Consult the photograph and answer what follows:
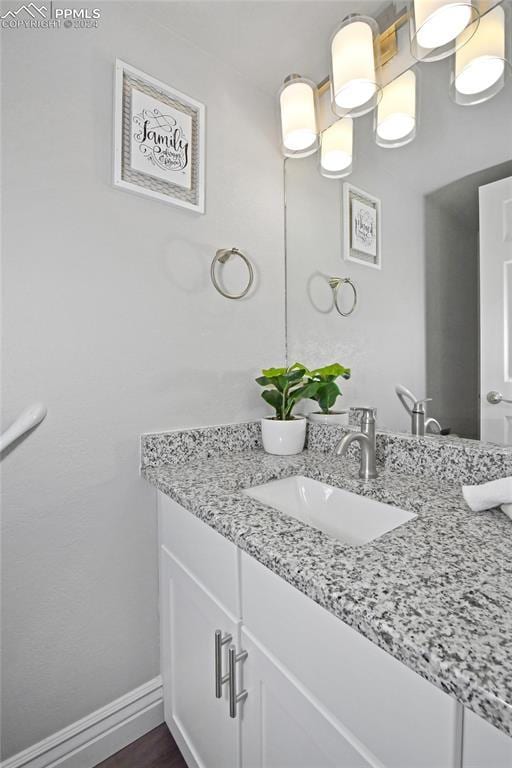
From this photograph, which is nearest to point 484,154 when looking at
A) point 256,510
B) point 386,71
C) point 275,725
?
point 386,71

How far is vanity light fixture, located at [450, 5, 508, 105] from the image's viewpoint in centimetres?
93

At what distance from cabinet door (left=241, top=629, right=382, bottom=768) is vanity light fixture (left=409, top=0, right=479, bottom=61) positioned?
1.51 metres

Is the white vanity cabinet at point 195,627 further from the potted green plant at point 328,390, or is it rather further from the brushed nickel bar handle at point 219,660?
the potted green plant at point 328,390

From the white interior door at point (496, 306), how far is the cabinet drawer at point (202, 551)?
2.33 ft

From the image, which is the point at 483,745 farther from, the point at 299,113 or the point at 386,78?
the point at 299,113

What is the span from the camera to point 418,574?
22.6 inches

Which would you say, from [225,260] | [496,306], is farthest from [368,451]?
[225,260]

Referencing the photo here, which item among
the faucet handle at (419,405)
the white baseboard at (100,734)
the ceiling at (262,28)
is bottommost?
the white baseboard at (100,734)

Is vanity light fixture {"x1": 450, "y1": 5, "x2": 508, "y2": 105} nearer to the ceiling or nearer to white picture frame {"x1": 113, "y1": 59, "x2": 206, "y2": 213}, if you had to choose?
Result: the ceiling

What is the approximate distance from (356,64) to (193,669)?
1784 millimetres

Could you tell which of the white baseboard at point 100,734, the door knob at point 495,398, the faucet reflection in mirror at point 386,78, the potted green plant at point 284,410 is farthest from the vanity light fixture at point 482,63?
the white baseboard at point 100,734

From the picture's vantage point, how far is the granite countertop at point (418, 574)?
0.41 meters

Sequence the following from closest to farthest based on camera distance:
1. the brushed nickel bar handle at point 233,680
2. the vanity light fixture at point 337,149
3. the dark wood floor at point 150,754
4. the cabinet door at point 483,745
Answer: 1. the cabinet door at point 483,745
2. the brushed nickel bar handle at point 233,680
3. the dark wood floor at point 150,754
4. the vanity light fixture at point 337,149

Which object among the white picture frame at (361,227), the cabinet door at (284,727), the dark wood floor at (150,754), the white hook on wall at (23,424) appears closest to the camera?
the cabinet door at (284,727)
